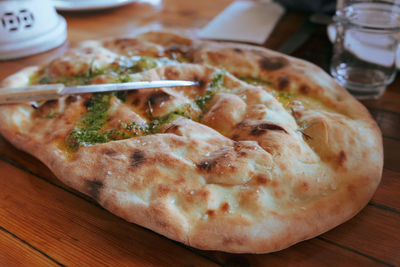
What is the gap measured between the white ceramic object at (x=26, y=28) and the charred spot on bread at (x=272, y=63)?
4.03ft

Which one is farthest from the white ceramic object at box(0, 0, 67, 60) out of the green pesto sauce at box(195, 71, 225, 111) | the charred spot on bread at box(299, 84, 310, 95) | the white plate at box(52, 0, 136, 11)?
the charred spot on bread at box(299, 84, 310, 95)

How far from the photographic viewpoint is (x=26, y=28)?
6.31ft

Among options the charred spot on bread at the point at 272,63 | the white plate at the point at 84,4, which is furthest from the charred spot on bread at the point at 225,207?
the white plate at the point at 84,4

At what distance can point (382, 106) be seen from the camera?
143 centimetres

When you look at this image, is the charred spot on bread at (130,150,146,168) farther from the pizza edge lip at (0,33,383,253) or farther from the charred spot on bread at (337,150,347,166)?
the charred spot on bread at (337,150,347,166)

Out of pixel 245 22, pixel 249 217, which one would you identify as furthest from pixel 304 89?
pixel 245 22

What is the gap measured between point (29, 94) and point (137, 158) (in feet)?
1.76

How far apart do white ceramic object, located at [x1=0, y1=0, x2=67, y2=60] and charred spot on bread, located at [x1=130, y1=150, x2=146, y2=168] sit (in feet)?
4.24

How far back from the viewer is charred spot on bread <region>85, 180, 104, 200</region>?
0.94 m

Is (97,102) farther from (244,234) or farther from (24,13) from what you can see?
(24,13)

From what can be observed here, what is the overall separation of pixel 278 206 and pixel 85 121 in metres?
0.67

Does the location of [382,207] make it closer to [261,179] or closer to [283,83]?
[261,179]

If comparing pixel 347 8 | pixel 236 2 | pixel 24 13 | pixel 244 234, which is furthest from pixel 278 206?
pixel 236 2

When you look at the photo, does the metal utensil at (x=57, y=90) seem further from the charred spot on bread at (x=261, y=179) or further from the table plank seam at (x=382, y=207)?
the table plank seam at (x=382, y=207)
